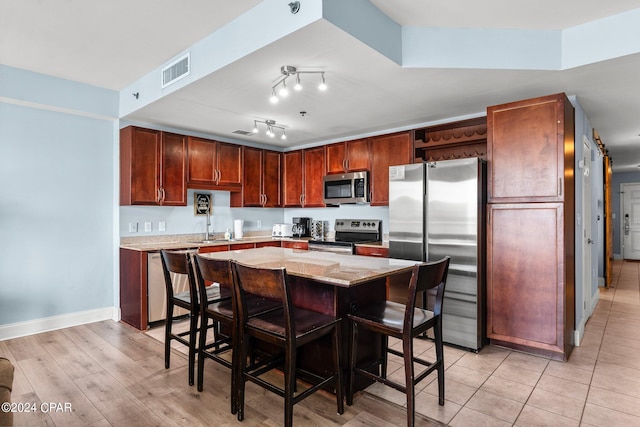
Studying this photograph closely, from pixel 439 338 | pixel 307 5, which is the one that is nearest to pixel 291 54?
pixel 307 5

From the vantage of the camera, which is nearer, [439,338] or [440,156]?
[439,338]

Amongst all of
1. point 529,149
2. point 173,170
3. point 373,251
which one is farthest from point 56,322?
point 529,149

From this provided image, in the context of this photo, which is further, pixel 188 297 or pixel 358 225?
pixel 358 225

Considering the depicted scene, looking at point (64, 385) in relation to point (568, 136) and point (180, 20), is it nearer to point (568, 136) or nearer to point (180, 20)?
point (180, 20)

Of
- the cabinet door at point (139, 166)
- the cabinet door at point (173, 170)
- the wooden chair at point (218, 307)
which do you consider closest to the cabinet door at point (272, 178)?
the cabinet door at point (173, 170)

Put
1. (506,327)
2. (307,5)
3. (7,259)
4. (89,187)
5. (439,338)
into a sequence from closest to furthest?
(307,5) < (439,338) < (506,327) < (7,259) < (89,187)

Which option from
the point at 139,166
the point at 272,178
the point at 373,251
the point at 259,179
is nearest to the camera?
the point at 139,166

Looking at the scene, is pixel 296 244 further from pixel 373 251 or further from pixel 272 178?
pixel 373 251

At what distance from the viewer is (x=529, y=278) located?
313cm

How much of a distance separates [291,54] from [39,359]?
3.22 meters

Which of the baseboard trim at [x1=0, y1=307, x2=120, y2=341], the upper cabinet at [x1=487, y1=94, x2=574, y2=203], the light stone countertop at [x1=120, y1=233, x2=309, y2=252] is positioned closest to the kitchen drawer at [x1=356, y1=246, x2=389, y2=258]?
the light stone countertop at [x1=120, y1=233, x2=309, y2=252]

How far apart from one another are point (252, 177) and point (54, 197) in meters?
2.38

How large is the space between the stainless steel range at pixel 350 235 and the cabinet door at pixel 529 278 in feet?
5.56

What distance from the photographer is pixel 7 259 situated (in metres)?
3.49
